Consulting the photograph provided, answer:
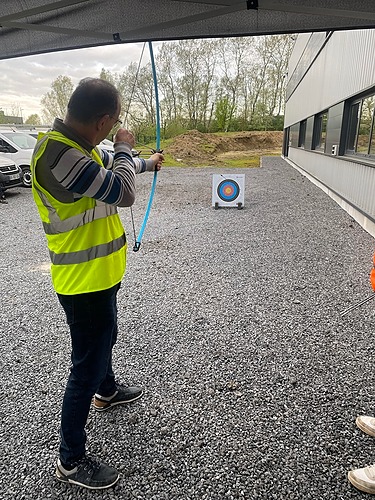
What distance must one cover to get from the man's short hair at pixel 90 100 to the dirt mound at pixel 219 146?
2158 cm

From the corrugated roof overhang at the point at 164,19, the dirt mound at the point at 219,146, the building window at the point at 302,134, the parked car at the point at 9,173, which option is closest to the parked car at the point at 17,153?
the parked car at the point at 9,173

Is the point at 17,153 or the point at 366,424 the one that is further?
the point at 17,153

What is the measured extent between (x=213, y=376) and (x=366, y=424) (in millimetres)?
848

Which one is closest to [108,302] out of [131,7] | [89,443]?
[89,443]

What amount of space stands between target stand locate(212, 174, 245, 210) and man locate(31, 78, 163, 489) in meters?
6.03

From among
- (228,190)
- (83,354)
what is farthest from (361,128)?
(83,354)

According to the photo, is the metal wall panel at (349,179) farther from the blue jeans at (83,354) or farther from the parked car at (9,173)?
the parked car at (9,173)

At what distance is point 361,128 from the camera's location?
6.77 metres

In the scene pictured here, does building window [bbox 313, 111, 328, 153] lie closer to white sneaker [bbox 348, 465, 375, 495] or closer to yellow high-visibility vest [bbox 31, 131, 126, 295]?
white sneaker [bbox 348, 465, 375, 495]

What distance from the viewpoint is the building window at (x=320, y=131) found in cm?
1073

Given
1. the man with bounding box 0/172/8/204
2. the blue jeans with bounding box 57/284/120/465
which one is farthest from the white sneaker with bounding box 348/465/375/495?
the man with bounding box 0/172/8/204

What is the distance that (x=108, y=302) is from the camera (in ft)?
4.60

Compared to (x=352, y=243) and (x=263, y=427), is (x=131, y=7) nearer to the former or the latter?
(x=263, y=427)

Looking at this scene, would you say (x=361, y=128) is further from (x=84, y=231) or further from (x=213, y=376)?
(x=84, y=231)
